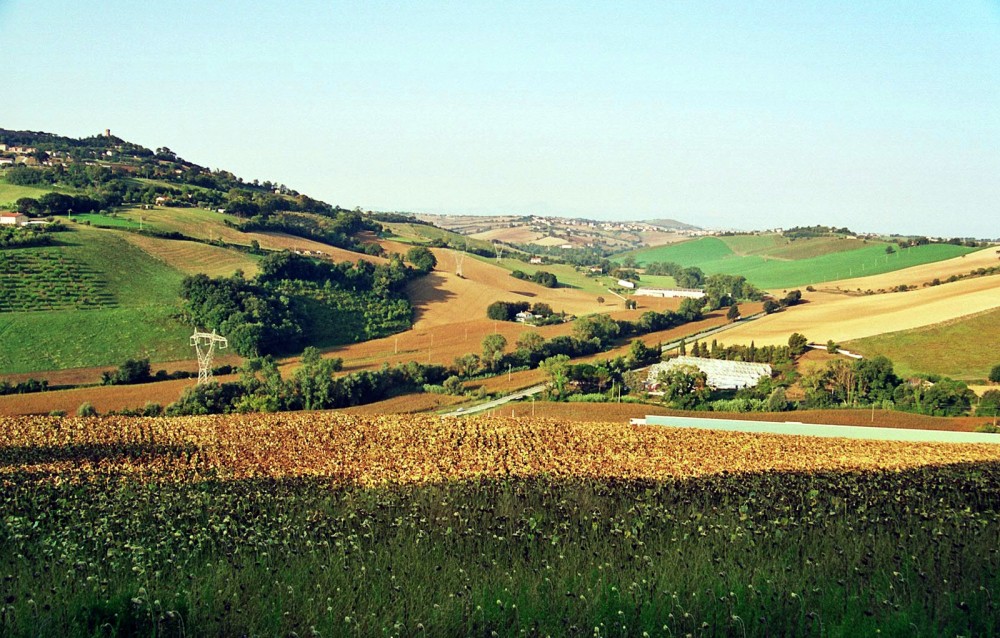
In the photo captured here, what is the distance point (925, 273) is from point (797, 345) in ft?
203

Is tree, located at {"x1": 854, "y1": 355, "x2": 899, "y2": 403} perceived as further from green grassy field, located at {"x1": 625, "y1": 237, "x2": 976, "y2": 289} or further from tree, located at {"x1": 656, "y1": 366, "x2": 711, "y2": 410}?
green grassy field, located at {"x1": 625, "y1": 237, "x2": 976, "y2": 289}

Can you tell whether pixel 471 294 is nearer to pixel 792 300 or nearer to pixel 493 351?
pixel 493 351

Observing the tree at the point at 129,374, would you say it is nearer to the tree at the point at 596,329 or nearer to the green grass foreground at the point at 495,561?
A: the tree at the point at 596,329

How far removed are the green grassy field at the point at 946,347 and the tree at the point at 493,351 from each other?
2500 cm

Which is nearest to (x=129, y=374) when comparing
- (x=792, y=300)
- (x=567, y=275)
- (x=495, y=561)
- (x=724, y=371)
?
(x=724, y=371)

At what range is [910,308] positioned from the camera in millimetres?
70688

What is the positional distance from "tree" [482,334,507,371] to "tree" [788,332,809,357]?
2049cm

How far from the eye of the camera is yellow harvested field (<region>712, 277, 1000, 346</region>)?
2501 inches

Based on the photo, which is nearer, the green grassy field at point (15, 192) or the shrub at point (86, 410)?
the shrub at point (86, 410)

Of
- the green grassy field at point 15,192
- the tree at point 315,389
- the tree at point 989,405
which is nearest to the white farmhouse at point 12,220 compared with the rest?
the green grassy field at point 15,192

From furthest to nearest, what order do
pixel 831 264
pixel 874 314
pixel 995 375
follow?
pixel 831 264 → pixel 874 314 → pixel 995 375

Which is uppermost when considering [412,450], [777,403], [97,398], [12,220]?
[12,220]

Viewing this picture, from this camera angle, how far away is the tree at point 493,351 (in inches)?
2197

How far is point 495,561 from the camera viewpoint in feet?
36.8
